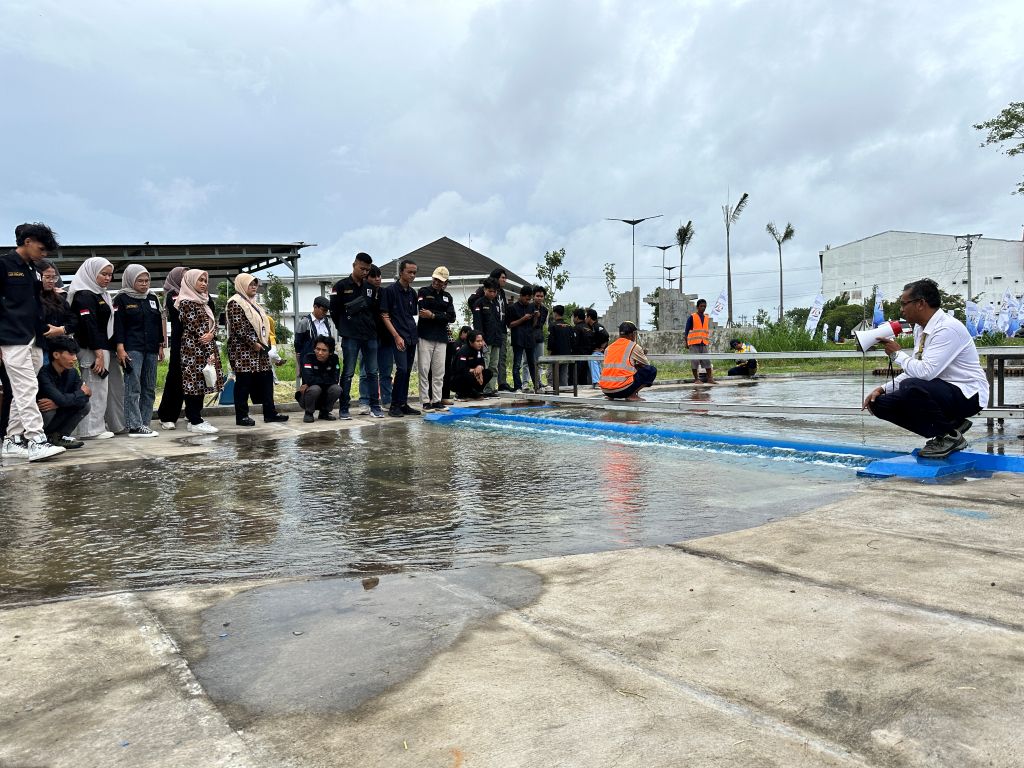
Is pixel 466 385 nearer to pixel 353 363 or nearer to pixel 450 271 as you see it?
pixel 353 363

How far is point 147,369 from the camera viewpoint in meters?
8.19

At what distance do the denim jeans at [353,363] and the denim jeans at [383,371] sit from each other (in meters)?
0.13

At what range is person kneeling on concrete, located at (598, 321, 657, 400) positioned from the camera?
9.30m

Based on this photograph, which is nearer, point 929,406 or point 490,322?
point 929,406

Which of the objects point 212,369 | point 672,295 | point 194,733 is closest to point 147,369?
point 212,369

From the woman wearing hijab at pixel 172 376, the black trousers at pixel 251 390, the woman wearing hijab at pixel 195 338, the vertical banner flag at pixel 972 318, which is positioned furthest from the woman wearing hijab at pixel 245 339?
the vertical banner flag at pixel 972 318

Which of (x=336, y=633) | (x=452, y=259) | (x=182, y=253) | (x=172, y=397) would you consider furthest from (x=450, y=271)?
(x=336, y=633)

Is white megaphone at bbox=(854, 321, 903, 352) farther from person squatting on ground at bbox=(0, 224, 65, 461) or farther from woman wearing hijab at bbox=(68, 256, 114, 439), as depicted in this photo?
woman wearing hijab at bbox=(68, 256, 114, 439)

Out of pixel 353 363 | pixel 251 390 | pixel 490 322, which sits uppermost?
pixel 490 322

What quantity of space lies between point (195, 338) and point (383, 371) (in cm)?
245

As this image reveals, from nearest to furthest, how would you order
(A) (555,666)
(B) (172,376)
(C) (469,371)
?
1. (A) (555,666)
2. (B) (172,376)
3. (C) (469,371)

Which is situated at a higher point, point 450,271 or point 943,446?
point 450,271

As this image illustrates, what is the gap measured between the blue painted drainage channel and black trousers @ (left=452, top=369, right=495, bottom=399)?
2548 mm

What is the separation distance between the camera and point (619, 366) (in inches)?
369
